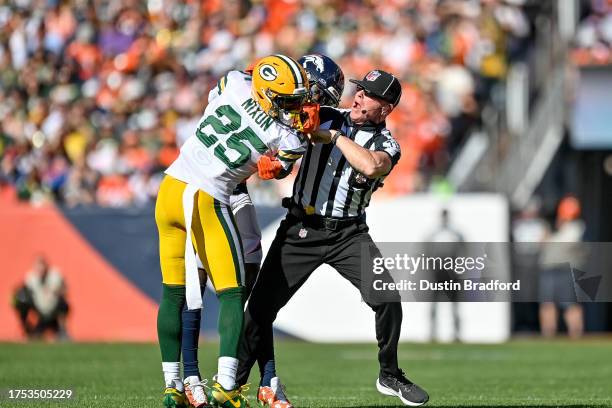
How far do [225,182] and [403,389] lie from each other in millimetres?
1676

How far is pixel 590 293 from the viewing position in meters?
8.07

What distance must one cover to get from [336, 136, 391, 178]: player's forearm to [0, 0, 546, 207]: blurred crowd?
875cm

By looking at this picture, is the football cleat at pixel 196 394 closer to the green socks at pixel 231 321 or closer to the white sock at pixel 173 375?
the white sock at pixel 173 375

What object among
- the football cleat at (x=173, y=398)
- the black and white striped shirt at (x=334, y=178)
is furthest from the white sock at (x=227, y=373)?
the black and white striped shirt at (x=334, y=178)

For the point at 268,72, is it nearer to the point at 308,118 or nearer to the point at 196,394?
the point at 308,118

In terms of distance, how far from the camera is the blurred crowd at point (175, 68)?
16625 millimetres

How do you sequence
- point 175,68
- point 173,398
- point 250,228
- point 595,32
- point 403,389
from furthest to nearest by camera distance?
point 175,68
point 595,32
point 250,228
point 403,389
point 173,398

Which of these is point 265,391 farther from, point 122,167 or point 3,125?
point 3,125

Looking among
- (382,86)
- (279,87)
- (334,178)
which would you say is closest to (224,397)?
(334,178)

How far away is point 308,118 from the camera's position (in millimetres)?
6809

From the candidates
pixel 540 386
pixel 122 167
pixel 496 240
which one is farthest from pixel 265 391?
pixel 122 167

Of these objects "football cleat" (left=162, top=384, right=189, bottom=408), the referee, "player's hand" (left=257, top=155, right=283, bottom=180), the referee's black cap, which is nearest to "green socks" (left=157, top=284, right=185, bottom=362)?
"football cleat" (left=162, top=384, right=189, bottom=408)

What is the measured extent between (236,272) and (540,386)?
12.4 feet

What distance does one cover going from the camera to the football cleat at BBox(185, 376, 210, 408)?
7379mm
